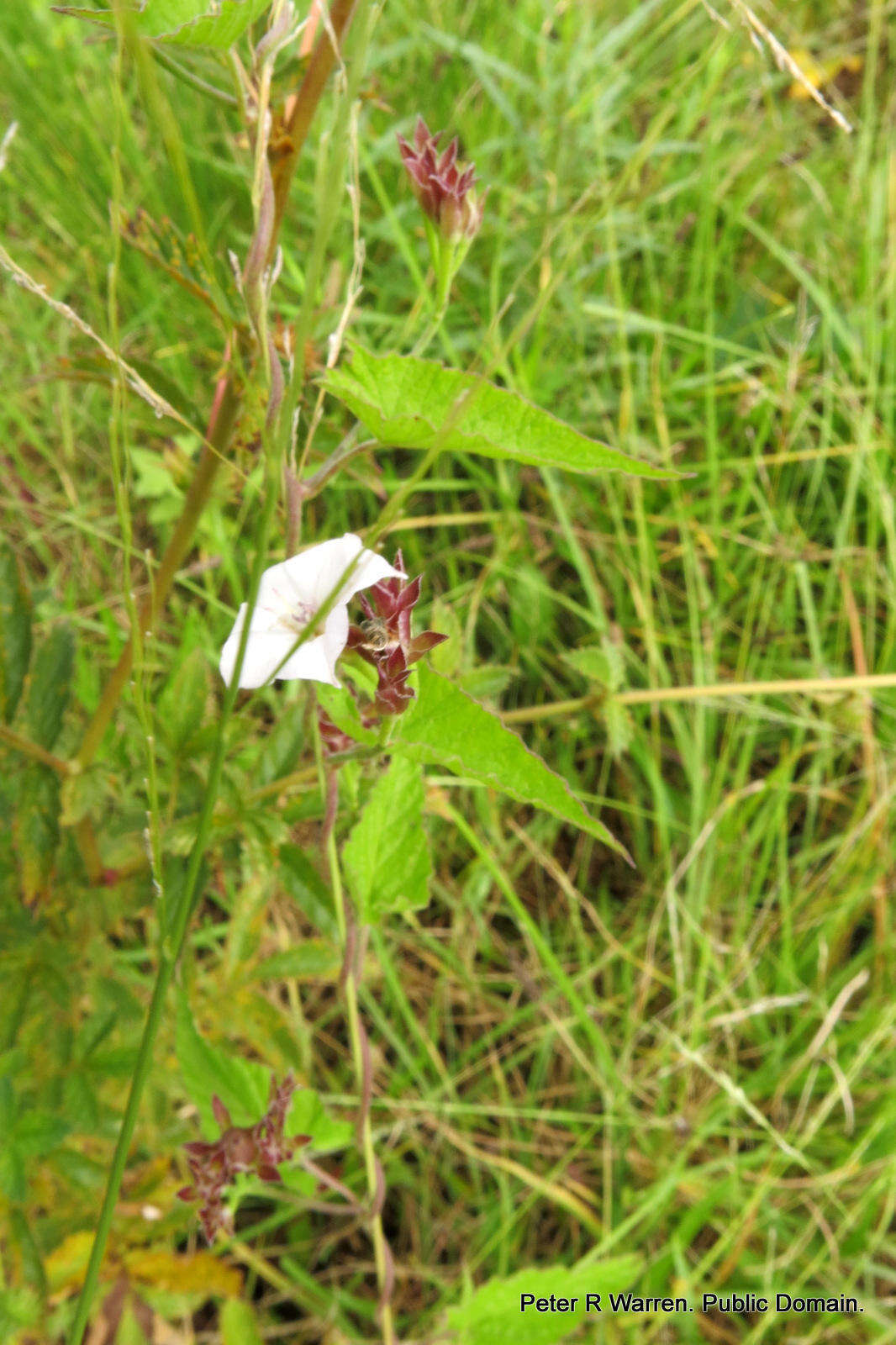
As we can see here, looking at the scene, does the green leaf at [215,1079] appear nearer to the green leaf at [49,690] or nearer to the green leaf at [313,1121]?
the green leaf at [313,1121]

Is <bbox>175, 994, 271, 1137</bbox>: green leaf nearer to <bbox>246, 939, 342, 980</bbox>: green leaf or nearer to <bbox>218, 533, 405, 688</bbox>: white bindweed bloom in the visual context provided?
<bbox>246, 939, 342, 980</bbox>: green leaf

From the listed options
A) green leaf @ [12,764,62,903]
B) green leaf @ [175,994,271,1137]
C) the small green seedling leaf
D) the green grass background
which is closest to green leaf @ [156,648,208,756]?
the green grass background

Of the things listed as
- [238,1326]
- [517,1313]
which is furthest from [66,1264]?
[517,1313]

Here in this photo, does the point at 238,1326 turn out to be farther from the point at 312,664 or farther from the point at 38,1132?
the point at 312,664

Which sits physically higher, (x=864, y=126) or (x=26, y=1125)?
(x=864, y=126)

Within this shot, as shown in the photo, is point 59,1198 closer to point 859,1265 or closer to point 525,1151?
point 525,1151

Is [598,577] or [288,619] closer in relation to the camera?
[288,619]

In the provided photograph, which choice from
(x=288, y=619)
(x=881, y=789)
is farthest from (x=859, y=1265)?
(x=288, y=619)
